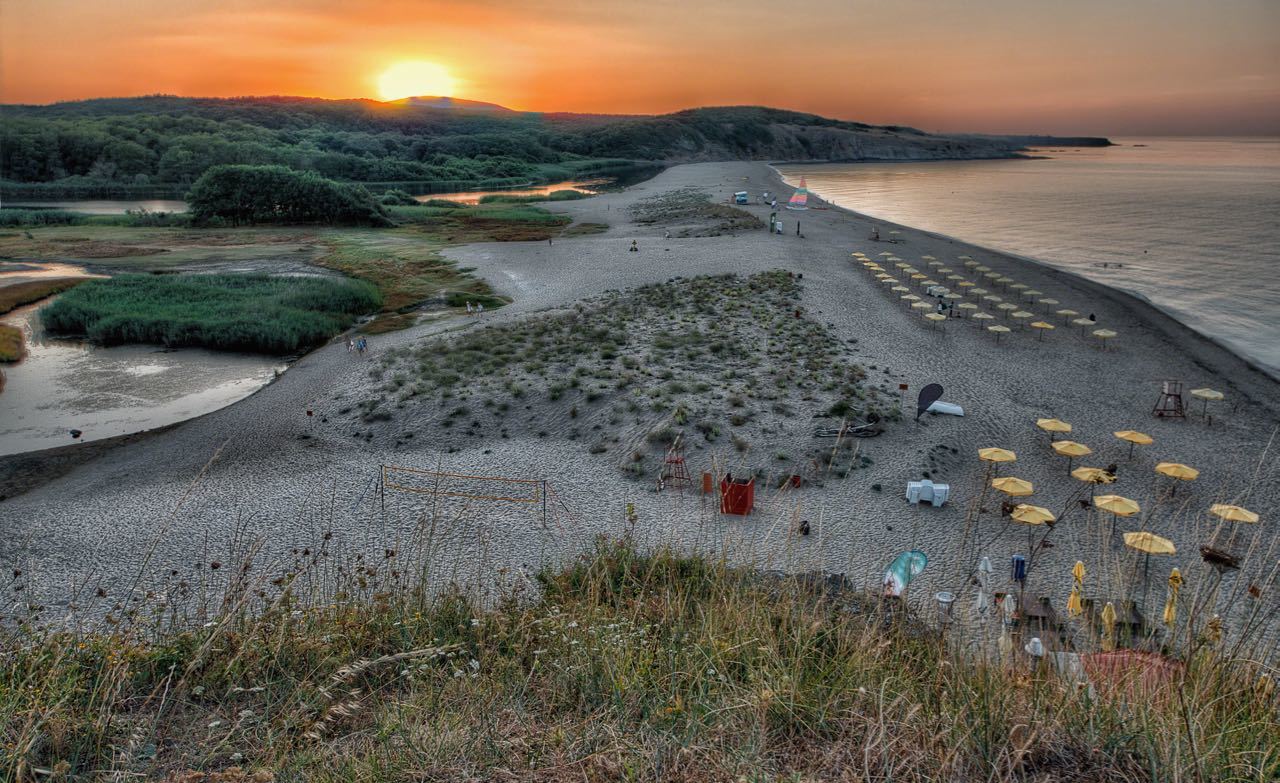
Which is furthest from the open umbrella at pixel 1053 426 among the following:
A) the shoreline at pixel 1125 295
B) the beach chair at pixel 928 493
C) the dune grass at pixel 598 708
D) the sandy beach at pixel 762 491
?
the dune grass at pixel 598 708

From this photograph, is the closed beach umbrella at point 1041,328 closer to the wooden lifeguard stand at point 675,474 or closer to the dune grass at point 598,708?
the wooden lifeguard stand at point 675,474

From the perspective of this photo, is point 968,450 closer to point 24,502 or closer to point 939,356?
point 939,356

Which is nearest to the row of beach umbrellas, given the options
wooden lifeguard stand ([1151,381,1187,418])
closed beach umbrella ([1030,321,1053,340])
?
closed beach umbrella ([1030,321,1053,340])

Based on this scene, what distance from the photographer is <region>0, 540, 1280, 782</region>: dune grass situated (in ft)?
12.3

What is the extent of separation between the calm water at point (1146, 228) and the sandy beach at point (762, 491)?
10131 millimetres

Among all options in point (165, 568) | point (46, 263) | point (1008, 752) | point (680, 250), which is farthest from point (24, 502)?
point (46, 263)

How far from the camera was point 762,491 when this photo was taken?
57.0 ft

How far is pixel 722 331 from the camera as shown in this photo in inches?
1156

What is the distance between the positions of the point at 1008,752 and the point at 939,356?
1035 inches

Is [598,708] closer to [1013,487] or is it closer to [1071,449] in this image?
[1013,487]

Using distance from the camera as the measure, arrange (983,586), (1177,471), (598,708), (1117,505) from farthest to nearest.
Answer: (1177,471) → (1117,505) → (983,586) → (598,708)

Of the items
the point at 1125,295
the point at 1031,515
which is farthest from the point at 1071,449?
the point at 1125,295

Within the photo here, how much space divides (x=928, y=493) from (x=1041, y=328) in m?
20.2

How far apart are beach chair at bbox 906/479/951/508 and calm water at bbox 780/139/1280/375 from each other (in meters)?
22.6
